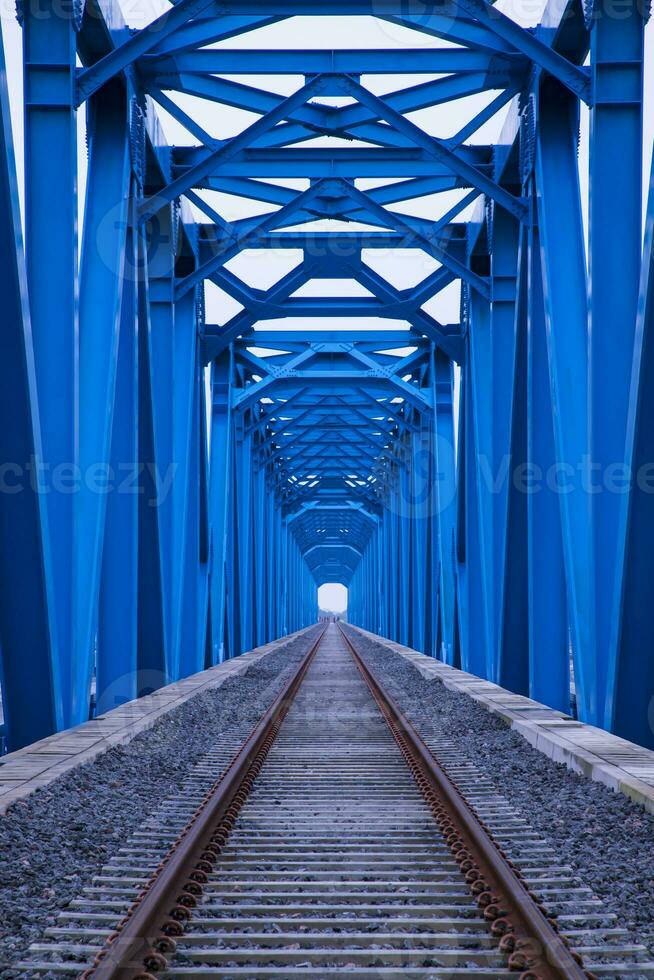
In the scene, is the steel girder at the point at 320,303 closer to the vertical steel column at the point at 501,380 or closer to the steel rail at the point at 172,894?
the vertical steel column at the point at 501,380

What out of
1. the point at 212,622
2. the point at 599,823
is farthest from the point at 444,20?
the point at 212,622

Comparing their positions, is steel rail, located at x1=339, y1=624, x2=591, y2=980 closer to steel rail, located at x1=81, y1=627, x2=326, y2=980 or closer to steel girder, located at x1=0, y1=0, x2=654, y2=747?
steel rail, located at x1=81, y1=627, x2=326, y2=980

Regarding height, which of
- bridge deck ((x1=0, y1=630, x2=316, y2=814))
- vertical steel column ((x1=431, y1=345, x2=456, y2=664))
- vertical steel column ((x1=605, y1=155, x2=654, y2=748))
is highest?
vertical steel column ((x1=431, y1=345, x2=456, y2=664))

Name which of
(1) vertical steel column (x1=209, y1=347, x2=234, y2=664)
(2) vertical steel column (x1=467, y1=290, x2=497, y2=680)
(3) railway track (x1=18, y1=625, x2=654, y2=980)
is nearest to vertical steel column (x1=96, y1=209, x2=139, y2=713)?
(3) railway track (x1=18, y1=625, x2=654, y2=980)

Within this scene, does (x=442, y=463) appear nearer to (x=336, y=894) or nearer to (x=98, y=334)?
(x=98, y=334)

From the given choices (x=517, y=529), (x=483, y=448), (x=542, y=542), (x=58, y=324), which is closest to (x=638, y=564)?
(x=542, y=542)

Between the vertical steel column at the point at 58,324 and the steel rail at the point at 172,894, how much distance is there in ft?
7.39

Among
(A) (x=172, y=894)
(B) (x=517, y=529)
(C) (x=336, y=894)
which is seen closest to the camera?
(A) (x=172, y=894)

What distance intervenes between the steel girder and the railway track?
2.14 meters

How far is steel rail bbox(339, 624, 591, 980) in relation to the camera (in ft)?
10.7

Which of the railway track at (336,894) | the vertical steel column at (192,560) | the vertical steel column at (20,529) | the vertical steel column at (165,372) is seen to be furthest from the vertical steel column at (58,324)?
the vertical steel column at (192,560)

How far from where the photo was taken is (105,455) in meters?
8.99

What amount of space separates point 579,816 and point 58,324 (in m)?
5.54

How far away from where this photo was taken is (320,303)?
62.7 feet
